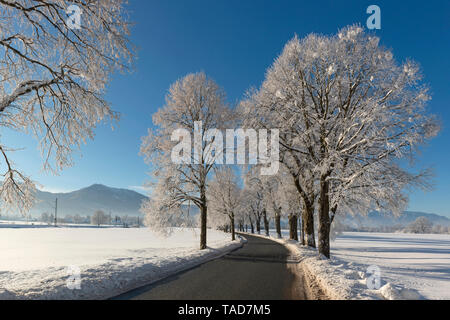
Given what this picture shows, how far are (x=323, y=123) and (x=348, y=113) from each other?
1798 mm

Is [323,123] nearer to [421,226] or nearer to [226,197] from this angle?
[226,197]

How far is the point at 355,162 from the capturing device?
38.4ft

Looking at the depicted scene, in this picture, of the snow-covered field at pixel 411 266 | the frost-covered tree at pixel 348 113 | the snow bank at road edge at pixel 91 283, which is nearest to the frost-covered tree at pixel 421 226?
the snow-covered field at pixel 411 266

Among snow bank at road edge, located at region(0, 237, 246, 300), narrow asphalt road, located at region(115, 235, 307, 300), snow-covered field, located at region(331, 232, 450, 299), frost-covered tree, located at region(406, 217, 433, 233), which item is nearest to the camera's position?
snow bank at road edge, located at region(0, 237, 246, 300)

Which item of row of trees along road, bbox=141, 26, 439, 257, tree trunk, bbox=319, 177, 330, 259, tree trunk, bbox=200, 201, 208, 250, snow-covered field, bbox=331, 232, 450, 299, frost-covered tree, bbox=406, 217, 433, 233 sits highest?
row of trees along road, bbox=141, 26, 439, 257

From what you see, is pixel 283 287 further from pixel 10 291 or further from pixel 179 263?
pixel 10 291

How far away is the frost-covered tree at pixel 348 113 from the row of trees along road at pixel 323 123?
5 centimetres

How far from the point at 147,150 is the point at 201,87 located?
6.05 metres

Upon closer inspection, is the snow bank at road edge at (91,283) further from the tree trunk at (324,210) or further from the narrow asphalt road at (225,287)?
the tree trunk at (324,210)

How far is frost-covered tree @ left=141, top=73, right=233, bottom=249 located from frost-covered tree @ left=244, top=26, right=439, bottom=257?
377 centimetres

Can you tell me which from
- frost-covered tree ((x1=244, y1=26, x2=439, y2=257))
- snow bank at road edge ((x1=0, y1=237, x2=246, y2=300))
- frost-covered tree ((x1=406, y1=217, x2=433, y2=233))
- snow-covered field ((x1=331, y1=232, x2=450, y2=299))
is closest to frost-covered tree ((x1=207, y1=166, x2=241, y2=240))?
snow-covered field ((x1=331, y1=232, x2=450, y2=299))

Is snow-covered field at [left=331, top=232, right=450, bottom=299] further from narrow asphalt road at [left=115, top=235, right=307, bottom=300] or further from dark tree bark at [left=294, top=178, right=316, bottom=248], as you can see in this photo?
narrow asphalt road at [left=115, top=235, right=307, bottom=300]

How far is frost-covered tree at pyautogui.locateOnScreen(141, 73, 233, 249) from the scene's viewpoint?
1692cm
